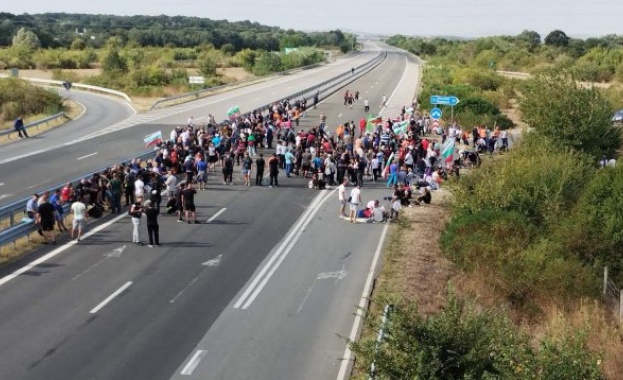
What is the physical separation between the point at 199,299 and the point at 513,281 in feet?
24.8

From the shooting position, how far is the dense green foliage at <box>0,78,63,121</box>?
50250mm

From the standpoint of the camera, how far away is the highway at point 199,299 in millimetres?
12969

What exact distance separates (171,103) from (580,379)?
48.8 metres

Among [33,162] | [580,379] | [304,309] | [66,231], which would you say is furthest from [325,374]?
[33,162]

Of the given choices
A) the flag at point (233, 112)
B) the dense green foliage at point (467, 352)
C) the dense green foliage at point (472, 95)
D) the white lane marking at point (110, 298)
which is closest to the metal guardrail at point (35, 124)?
the flag at point (233, 112)

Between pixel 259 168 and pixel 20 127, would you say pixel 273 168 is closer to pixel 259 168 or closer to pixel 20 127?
pixel 259 168

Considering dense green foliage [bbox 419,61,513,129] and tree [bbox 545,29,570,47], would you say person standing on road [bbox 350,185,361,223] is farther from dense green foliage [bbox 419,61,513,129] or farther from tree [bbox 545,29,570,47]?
tree [bbox 545,29,570,47]

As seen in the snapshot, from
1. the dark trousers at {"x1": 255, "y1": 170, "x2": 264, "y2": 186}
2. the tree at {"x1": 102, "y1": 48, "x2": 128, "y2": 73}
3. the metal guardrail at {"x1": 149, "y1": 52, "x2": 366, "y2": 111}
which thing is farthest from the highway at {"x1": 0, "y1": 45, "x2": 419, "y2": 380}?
the tree at {"x1": 102, "y1": 48, "x2": 128, "y2": 73}

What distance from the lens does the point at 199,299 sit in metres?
16.0

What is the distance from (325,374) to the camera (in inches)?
502

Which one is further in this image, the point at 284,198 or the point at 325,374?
the point at 284,198

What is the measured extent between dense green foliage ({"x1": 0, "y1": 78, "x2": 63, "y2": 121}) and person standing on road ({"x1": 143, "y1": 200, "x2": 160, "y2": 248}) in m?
33.6

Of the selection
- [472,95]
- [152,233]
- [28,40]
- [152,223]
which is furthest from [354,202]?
[28,40]

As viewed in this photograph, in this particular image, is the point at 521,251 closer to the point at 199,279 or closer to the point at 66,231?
the point at 199,279
